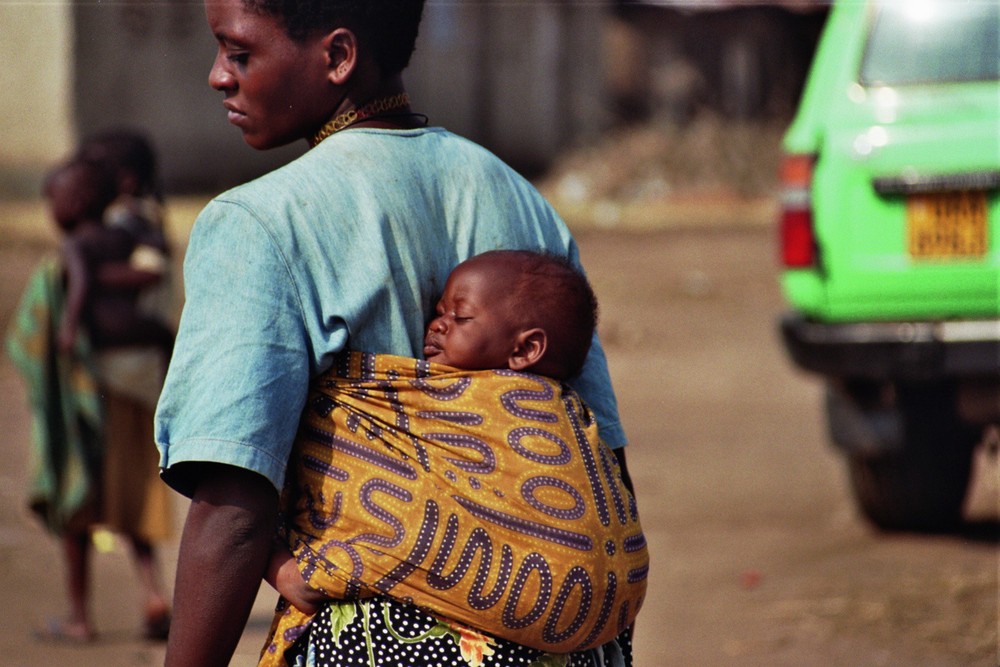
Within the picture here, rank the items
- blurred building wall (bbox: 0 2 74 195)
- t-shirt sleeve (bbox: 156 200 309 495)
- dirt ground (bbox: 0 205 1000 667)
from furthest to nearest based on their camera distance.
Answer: blurred building wall (bbox: 0 2 74 195) < dirt ground (bbox: 0 205 1000 667) < t-shirt sleeve (bbox: 156 200 309 495)

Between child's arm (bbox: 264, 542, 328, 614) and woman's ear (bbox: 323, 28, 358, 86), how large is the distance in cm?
59

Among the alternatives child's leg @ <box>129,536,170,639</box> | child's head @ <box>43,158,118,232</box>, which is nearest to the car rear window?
child's head @ <box>43,158,118,232</box>

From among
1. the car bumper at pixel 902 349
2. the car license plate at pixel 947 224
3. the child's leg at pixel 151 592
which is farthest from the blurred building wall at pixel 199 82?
the car license plate at pixel 947 224

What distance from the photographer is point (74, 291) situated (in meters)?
5.01

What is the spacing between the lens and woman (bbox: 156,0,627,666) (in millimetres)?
1678

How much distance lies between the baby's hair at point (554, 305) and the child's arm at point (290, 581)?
38 cm

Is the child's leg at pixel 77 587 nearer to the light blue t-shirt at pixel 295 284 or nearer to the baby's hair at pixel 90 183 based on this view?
the baby's hair at pixel 90 183

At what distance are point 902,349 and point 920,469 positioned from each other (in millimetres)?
817

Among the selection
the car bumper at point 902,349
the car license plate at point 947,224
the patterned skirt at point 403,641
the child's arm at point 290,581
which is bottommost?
the car bumper at point 902,349

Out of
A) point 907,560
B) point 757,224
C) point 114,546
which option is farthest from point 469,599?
point 757,224

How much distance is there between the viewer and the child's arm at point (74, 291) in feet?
16.4

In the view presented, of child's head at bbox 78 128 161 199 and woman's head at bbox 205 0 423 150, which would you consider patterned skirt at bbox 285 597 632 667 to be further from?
child's head at bbox 78 128 161 199

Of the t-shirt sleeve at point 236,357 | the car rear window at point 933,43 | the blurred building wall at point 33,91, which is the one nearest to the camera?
the t-shirt sleeve at point 236,357

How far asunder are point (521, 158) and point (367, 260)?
53.5 ft
